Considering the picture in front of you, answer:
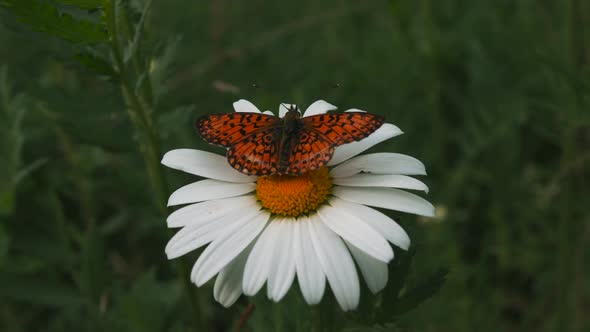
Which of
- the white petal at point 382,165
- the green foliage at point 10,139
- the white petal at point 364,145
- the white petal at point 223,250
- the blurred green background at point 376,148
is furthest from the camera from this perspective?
the green foliage at point 10,139

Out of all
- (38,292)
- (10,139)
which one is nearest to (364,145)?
(10,139)

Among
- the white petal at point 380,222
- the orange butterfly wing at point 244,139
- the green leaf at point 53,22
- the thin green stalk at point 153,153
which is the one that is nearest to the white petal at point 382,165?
the white petal at point 380,222

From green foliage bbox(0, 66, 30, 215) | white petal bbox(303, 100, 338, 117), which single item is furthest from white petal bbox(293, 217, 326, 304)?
green foliage bbox(0, 66, 30, 215)

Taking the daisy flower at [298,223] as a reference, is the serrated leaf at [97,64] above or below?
above

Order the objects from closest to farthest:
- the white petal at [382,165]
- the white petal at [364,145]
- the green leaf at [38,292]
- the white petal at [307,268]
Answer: the white petal at [307,268] → the white petal at [382,165] → the white petal at [364,145] → the green leaf at [38,292]

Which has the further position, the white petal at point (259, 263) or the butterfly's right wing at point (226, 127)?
the butterfly's right wing at point (226, 127)

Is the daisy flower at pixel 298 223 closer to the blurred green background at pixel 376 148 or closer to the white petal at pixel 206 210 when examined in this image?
the white petal at pixel 206 210

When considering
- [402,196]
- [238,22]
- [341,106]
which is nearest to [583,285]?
[341,106]
